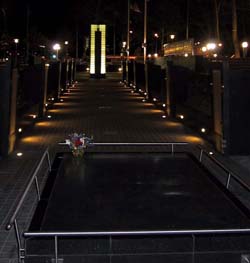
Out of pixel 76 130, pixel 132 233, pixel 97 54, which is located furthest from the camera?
pixel 97 54

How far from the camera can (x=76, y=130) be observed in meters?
16.8

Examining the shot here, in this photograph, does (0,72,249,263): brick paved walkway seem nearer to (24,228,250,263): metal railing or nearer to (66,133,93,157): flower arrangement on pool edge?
(66,133,93,157): flower arrangement on pool edge

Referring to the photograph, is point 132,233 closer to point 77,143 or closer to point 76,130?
point 77,143

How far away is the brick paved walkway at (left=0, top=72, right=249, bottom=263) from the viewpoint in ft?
28.2

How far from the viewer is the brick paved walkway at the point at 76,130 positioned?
8.60 m

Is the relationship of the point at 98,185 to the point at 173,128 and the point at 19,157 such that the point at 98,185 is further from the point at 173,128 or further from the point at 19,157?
the point at 173,128

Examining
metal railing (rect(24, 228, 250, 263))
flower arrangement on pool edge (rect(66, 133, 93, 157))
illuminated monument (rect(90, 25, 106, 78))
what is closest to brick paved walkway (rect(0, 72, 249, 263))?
flower arrangement on pool edge (rect(66, 133, 93, 157))

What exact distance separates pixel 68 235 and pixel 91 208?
1.25m

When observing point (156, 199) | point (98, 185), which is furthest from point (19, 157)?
point (156, 199)

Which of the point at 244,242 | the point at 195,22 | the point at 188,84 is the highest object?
the point at 195,22

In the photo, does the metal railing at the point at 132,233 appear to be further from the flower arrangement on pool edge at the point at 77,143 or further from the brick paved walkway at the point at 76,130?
the flower arrangement on pool edge at the point at 77,143

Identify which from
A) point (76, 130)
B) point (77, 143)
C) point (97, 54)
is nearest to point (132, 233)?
point (77, 143)

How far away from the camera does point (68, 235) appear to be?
176 inches

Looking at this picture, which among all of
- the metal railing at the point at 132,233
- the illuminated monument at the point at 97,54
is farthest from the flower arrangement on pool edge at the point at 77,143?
the illuminated monument at the point at 97,54
